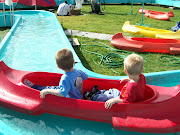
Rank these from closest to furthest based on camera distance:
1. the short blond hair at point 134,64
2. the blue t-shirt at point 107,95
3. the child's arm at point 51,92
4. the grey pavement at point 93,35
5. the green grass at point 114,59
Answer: the short blond hair at point 134,64 < the child's arm at point 51,92 < the blue t-shirt at point 107,95 < the green grass at point 114,59 < the grey pavement at point 93,35

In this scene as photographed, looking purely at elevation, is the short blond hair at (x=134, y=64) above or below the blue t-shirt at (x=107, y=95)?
above

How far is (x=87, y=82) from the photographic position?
279 cm

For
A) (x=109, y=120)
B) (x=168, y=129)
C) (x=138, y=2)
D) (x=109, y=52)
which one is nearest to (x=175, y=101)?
(x=168, y=129)

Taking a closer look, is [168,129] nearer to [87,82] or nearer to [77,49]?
[87,82]

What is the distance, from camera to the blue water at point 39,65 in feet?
7.87

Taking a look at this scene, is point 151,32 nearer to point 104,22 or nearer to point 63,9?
point 104,22

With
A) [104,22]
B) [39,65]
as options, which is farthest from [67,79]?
[104,22]

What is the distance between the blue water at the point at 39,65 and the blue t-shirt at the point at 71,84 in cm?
34

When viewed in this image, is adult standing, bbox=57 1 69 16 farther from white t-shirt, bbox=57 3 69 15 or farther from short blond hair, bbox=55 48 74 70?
short blond hair, bbox=55 48 74 70

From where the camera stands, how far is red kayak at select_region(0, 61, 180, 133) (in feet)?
7.19

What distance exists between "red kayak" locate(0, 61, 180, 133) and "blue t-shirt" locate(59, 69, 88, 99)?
11 cm

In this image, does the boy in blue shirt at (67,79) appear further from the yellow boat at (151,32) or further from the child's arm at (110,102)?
the yellow boat at (151,32)

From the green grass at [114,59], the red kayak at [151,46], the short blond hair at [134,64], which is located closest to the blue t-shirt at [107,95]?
the short blond hair at [134,64]

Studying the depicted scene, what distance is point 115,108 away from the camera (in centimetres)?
229
